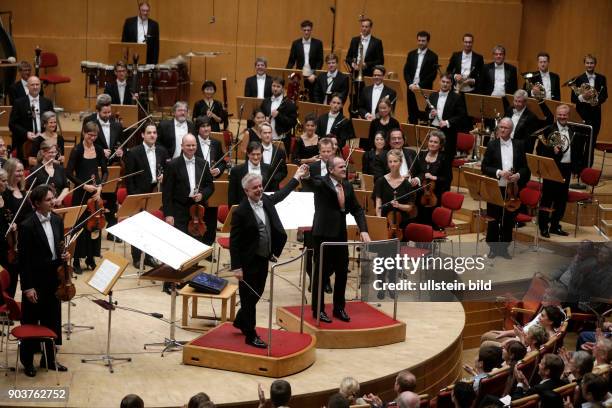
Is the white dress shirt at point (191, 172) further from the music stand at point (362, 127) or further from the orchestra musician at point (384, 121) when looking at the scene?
the music stand at point (362, 127)

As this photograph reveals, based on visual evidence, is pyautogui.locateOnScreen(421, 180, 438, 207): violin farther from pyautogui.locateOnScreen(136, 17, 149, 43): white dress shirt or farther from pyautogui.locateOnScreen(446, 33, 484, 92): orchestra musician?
pyautogui.locateOnScreen(136, 17, 149, 43): white dress shirt

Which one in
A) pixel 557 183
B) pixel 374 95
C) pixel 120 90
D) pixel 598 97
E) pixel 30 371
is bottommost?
pixel 30 371

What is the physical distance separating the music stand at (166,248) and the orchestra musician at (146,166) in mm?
1980

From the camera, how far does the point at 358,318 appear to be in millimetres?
9242

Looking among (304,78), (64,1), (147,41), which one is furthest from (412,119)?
(64,1)

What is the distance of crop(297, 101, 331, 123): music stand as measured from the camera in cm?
1323

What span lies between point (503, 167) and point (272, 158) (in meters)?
2.30

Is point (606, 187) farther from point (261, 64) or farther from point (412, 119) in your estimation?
point (261, 64)

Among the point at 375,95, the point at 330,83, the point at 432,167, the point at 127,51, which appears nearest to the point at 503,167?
the point at 432,167

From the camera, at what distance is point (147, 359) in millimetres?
8523

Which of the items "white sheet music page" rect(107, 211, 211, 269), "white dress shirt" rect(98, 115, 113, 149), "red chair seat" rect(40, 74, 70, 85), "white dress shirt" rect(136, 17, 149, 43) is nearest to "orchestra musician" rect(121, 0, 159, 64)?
"white dress shirt" rect(136, 17, 149, 43)

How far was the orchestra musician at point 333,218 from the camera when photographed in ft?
29.0

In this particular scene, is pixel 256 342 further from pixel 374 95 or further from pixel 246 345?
pixel 374 95

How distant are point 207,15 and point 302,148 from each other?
5096mm
